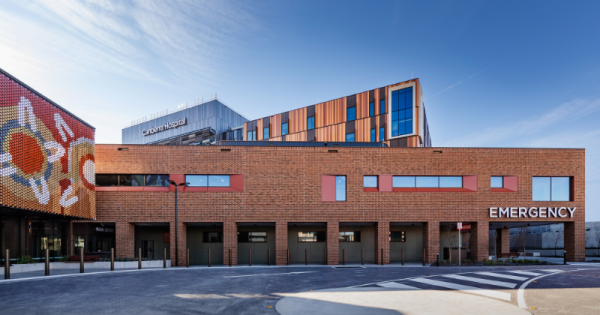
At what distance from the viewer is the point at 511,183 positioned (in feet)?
82.9

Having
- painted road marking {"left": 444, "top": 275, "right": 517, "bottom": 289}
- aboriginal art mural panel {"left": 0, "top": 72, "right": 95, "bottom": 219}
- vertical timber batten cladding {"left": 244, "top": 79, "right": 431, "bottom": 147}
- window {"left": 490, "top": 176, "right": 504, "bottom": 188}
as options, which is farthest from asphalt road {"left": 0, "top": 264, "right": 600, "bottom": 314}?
vertical timber batten cladding {"left": 244, "top": 79, "right": 431, "bottom": 147}

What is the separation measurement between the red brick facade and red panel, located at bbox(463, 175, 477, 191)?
12.6 inches

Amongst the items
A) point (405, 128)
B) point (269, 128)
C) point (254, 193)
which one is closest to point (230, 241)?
point (254, 193)

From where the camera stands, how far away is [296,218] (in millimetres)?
24734

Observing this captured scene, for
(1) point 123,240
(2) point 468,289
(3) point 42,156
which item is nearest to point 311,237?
(1) point 123,240

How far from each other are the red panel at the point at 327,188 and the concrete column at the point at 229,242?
21.1ft

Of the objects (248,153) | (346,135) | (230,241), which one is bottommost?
(230,241)

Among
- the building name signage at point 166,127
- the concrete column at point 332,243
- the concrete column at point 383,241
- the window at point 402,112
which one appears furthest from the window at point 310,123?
the concrete column at point 383,241

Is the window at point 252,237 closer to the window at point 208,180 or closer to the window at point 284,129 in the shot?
the window at point 208,180

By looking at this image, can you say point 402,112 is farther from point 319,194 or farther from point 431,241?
point 319,194

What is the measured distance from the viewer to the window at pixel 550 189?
2544cm

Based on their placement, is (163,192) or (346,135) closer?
(163,192)

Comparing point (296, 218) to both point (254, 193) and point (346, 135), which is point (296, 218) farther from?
point (346, 135)

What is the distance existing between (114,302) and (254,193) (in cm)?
1457
